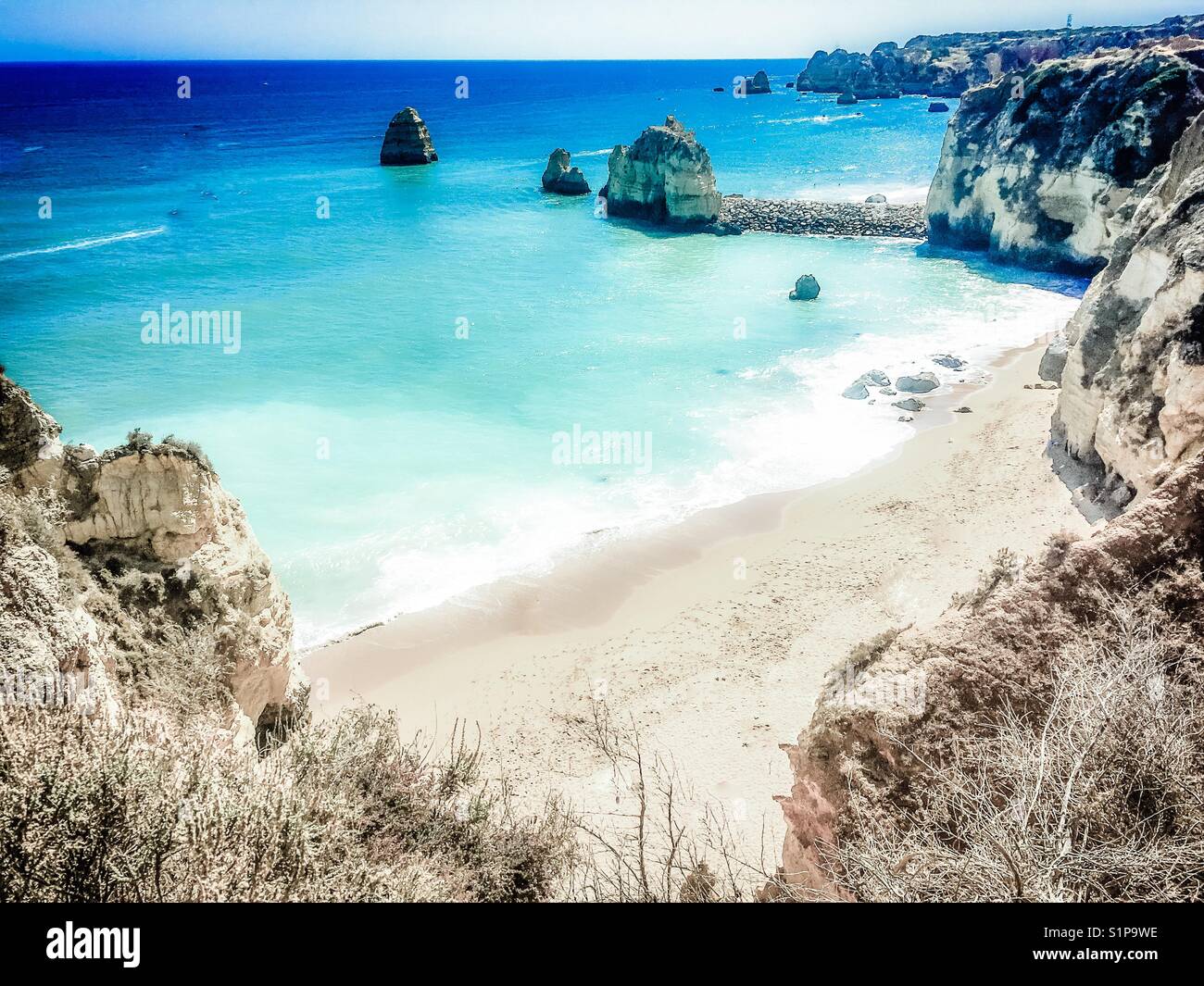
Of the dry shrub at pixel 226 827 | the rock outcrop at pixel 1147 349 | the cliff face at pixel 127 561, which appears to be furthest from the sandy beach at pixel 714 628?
the cliff face at pixel 127 561

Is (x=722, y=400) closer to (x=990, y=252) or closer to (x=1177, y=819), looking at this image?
(x=1177, y=819)

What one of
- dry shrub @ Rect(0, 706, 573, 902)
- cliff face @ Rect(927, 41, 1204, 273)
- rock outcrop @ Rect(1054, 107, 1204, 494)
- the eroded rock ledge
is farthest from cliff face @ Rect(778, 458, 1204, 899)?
the eroded rock ledge

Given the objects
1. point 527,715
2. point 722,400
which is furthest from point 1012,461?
point 527,715

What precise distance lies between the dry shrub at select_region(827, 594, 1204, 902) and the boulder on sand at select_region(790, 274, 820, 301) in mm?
33206

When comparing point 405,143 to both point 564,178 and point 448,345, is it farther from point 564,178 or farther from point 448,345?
point 448,345

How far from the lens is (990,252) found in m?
42.0

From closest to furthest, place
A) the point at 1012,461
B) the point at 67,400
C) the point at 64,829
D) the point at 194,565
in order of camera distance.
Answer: the point at 64,829 < the point at 194,565 < the point at 1012,461 < the point at 67,400

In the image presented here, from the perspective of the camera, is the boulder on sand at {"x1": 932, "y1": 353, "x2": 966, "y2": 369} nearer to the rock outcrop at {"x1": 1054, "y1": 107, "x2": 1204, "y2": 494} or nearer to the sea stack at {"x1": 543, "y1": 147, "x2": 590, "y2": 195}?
the rock outcrop at {"x1": 1054, "y1": 107, "x2": 1204, "y2": 494}

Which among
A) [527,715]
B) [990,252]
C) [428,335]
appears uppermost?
[990,252]

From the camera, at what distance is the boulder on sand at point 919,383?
26750 mm

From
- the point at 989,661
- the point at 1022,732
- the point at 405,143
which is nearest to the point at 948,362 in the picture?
the point at 989,661

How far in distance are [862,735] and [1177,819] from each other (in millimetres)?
2198

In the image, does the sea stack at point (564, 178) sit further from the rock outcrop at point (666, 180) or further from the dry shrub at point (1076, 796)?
the dry shrub at point (1076, 796)
